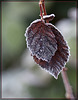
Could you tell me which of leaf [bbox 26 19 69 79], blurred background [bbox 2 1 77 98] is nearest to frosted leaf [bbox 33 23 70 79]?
leaf [bbox 26 19 69 79]

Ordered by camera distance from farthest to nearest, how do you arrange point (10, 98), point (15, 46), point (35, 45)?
point (15, 46) → point (10, 98) → point (35, 45)

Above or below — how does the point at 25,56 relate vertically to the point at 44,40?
below

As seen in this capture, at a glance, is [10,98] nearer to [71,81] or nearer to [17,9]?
[71,81]

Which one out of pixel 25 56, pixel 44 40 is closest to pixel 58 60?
pixel 44 40

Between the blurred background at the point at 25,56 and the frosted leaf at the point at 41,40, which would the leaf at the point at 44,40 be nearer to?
the frosted leaf at the point at 41,40

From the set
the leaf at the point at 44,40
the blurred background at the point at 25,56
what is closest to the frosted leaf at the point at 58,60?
the leaf at the point at 44,40

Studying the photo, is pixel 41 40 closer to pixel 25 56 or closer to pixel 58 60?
pixel 58 60

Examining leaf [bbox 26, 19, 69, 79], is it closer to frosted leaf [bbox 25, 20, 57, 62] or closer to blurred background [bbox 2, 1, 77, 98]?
frosted leaf [bbox 25, 20, 57, 62]

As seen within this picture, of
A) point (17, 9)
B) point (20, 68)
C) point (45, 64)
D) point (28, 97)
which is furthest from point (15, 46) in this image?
point (45, 64)

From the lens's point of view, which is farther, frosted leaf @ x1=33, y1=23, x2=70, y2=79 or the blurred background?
the blurred background
